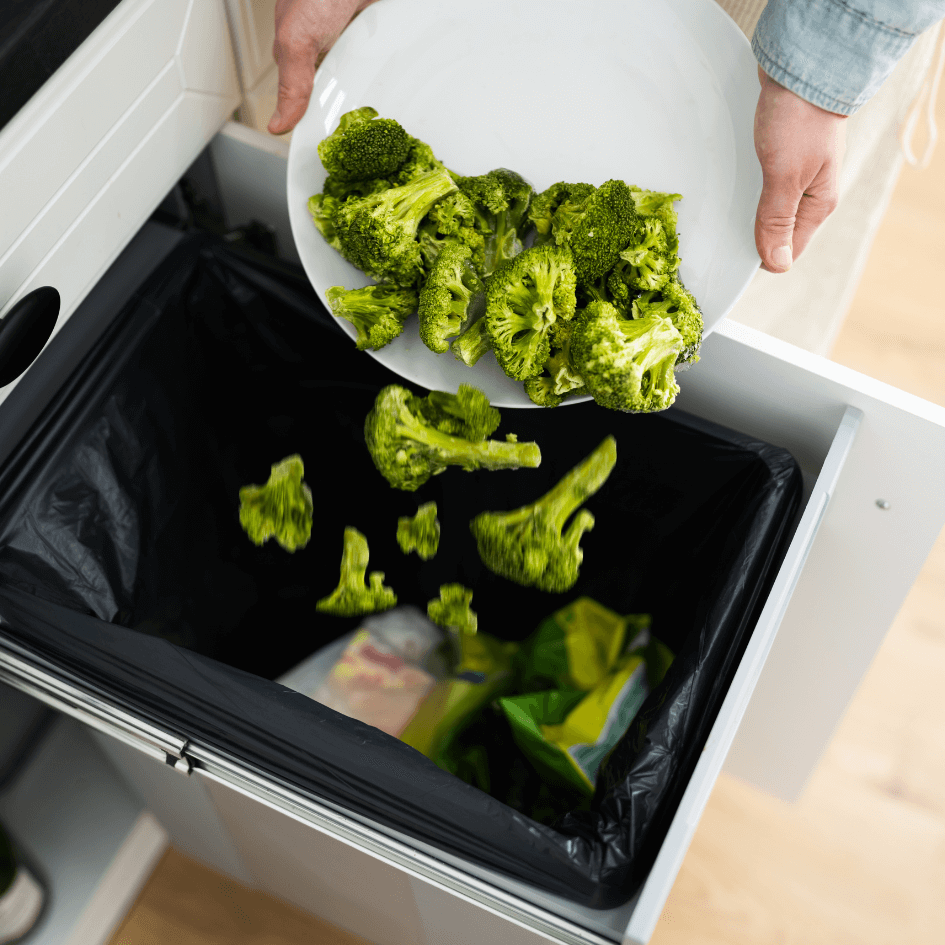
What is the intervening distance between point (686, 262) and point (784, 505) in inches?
8.9

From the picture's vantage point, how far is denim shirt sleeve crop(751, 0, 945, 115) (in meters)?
0.71

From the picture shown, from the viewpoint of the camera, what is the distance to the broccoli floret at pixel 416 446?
86cm

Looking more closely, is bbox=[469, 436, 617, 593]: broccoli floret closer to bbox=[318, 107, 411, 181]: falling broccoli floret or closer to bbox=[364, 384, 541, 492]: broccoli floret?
bbox=[364, 384, 541, 492]: broccoli floret

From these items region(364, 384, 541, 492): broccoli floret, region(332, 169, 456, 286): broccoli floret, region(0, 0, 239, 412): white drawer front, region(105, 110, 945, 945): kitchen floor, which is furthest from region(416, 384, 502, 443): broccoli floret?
region(105, 110, 945, 945): kitchen floor

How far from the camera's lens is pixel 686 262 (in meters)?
0.79

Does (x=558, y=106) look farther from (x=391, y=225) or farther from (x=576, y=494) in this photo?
(x=576, y=494)

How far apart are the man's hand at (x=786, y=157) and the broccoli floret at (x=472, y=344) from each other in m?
0.24

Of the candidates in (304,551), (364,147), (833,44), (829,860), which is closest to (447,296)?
(364,147)

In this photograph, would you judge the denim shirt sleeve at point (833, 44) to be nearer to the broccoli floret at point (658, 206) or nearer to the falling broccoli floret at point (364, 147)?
the broccoli floret at point (658, 206)

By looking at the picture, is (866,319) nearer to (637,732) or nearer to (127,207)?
(637,732)

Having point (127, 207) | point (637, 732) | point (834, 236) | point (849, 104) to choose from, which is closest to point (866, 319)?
point (834, 236)

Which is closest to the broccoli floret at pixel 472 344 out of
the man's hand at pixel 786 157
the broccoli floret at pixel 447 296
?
the broccoli floret at pixel 447 296

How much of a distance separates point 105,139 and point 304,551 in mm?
513

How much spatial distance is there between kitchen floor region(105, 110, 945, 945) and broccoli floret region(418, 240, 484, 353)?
3.11 feet
